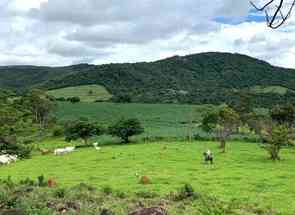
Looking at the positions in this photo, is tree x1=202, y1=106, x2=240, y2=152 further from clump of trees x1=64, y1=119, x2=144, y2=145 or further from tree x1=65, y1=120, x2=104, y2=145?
tree x1=65, y1=120, x2=104, y2=145

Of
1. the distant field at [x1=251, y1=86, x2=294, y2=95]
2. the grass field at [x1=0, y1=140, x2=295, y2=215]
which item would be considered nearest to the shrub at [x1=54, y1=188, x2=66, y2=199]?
the grass field at [x1=0, y1=140, x2=295, y2=215]

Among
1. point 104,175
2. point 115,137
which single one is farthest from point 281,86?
point 104,175

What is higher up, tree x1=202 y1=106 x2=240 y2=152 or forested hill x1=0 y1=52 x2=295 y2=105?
forested hill x1=0 y1=52 x2=295 y2=105

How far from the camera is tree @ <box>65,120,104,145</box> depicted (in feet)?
196

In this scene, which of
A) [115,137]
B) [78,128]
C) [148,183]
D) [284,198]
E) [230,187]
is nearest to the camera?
[284,198]

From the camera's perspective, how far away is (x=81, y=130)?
196ft

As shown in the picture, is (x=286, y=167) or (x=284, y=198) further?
(x=286, y=167)

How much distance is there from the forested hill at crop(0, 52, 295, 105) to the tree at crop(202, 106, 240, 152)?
63619 mm

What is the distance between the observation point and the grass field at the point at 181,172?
75.8 feet

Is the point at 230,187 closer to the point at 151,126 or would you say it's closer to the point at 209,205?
the point at 209,205

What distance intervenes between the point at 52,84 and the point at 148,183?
5803 inches

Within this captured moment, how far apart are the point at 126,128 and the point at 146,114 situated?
3385 cm

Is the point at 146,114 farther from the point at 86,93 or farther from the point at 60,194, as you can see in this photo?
the point at 60,194

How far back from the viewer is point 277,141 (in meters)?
39.7
